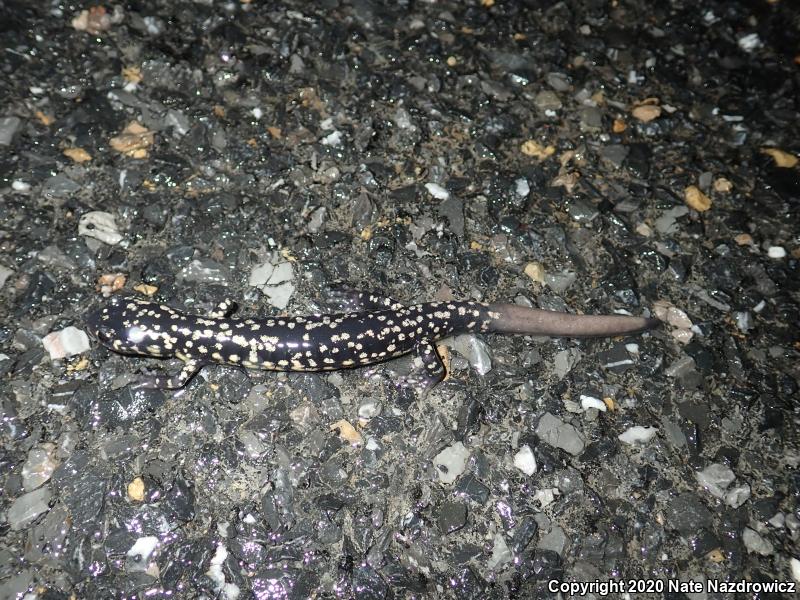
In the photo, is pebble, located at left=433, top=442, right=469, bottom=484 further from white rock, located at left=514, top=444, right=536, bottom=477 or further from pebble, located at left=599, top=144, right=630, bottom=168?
pebble, located at left=599, top=144, right=630, bottom=168

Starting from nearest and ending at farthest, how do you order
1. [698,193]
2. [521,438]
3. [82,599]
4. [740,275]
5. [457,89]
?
[82,599]
[521,438]
[740,275]
[698,193]
[457,89]

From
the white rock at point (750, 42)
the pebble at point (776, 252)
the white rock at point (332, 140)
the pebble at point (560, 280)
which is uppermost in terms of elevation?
the white rock at point (750, 42)

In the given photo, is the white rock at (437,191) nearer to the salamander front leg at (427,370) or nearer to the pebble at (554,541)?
the salamander front leg at (427,370)

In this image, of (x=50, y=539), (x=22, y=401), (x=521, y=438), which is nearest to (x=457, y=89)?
(x=521, y=438)

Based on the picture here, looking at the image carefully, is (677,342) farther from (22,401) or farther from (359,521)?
(22,401)

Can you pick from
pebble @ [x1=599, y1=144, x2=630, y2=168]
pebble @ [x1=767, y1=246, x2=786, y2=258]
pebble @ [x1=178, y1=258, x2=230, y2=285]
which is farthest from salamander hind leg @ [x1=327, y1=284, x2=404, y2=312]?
pebble @ [x1=767, y1=246, x2=786, y2=258]

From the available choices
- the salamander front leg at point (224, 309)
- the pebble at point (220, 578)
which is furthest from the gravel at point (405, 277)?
the salamander front leg at point (224, 309)
